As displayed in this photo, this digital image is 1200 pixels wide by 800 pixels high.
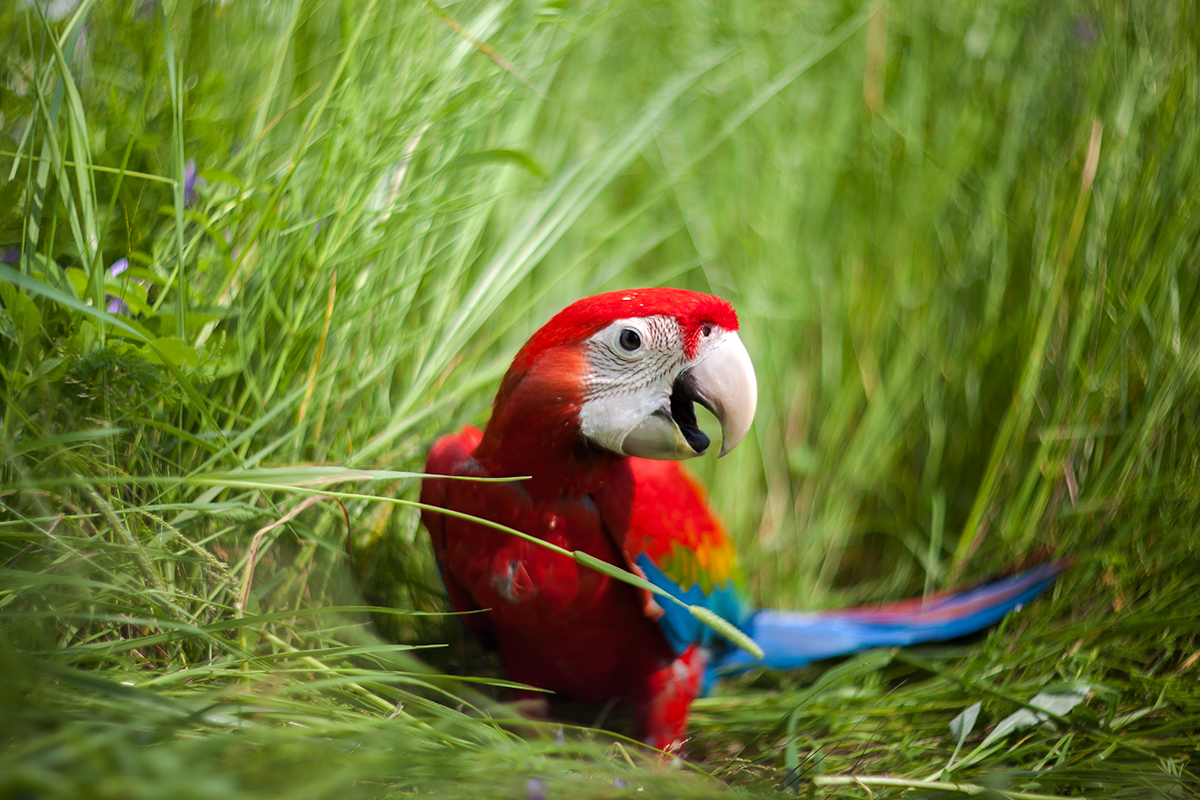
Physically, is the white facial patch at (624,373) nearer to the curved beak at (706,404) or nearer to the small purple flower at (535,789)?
the curved beak at (706,404)

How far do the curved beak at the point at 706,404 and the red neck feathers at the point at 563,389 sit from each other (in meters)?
0.06

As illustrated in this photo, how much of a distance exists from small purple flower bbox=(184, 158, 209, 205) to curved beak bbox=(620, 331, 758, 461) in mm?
1147

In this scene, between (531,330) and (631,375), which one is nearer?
(631,375)

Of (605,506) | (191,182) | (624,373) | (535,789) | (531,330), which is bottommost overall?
(535,789)

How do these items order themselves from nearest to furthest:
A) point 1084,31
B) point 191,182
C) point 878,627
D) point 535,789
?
point 535,789 < point 191,182 < point 878,627 < point 1084,31

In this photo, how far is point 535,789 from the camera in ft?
3.03

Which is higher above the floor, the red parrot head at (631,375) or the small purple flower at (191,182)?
the small purple flower at (191,182)

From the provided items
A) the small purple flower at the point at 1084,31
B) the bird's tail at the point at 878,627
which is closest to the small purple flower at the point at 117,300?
the bird's tail at the point at 878,627

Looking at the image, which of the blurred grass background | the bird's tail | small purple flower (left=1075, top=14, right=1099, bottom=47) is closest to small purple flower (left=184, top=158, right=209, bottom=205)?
the blurred grass background

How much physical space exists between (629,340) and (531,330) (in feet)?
3.31

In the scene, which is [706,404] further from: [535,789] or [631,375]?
[535,789]

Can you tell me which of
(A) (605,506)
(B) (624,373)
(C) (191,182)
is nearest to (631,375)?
(B) (624,373)

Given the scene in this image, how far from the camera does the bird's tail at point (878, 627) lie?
1854mm

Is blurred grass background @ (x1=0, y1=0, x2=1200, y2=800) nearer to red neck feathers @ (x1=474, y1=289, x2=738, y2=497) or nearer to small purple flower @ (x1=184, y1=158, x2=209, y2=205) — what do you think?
small purple flower @ (x1=184, y1=158, x2=209, y2=205)
